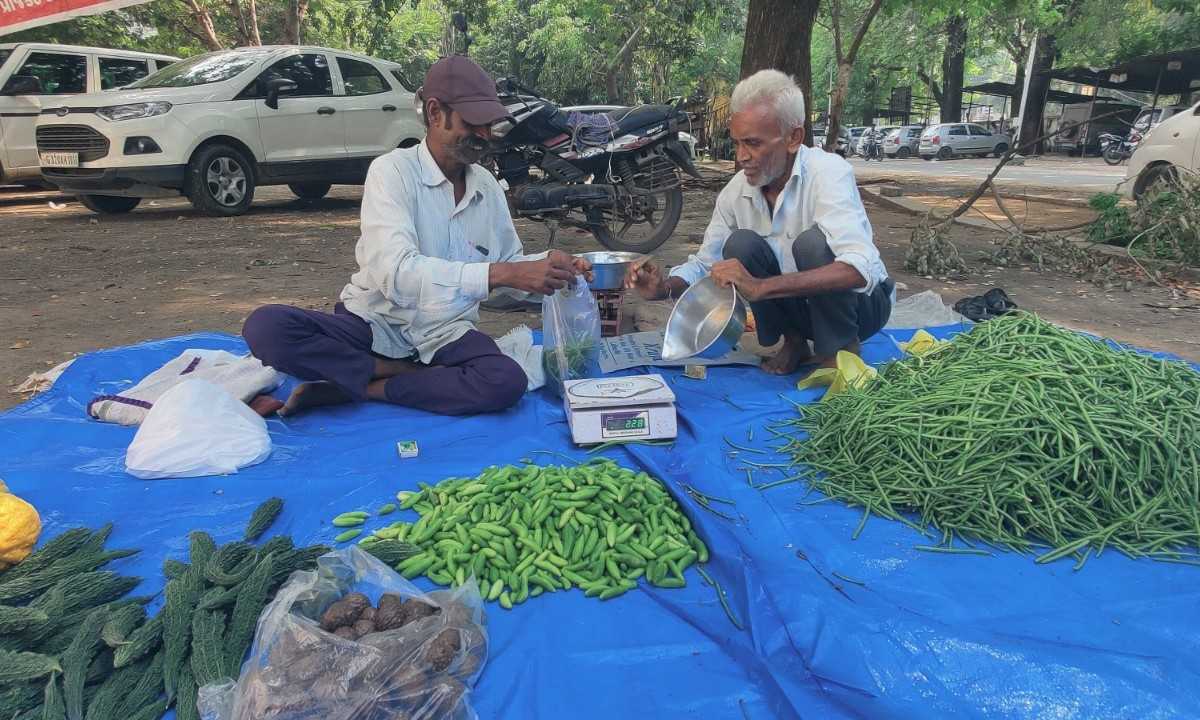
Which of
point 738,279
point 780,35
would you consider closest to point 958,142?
point 780,35

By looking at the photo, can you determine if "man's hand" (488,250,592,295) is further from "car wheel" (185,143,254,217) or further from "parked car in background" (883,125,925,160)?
"parked car in background" (883,125,925,160)

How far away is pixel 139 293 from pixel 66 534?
370 cm

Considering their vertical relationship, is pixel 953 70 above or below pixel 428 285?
above

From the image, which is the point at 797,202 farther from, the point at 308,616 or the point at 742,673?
the point at 308,616

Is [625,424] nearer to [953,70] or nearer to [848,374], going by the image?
[848,374]

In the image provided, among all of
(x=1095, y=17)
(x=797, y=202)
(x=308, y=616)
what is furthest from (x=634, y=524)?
(x=1095, y=17)

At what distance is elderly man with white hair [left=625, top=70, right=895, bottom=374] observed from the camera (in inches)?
112

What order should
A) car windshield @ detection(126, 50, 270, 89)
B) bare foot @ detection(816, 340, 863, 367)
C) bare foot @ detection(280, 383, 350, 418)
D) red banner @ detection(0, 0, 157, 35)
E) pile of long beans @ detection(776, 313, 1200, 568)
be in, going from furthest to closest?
car windshield @ detection(126, 50, 270, 89)
red banner @ detection(0, 0, 157, 35)
bare foot @ detection(816, 340, 863, 367)
bare foot @ detection(280, 383, 350, 418)
pile of long beans @ detection(776, 313, 1200, 568)

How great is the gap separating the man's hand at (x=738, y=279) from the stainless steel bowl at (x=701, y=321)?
0.11 meters

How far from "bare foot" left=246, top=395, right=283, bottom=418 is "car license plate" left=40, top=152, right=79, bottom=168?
657 cm

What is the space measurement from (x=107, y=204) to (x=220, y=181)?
1.68 m

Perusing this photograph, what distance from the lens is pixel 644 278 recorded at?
310 centimetres

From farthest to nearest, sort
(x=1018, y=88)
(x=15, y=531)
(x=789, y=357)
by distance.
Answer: (x=1018, y=88), (x=789, y=357), (x=15, y=531)

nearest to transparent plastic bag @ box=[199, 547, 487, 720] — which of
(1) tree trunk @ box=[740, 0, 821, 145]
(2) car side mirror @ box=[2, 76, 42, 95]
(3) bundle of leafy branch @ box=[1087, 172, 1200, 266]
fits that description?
(3) bundle of leafy branch @ box=[1087, 172, 1200, 266]
